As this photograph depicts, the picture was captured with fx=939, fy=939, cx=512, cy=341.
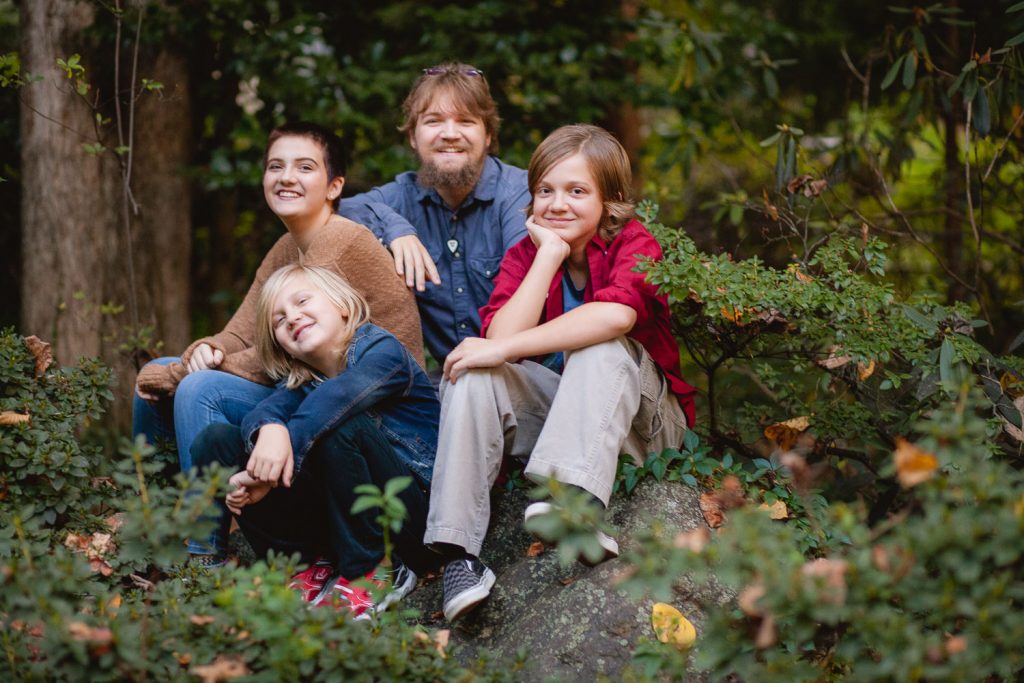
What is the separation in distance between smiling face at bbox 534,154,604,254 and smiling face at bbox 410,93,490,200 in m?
0.61

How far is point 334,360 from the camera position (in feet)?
9.82

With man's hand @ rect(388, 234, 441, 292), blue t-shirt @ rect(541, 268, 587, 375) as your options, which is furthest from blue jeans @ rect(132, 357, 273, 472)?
blue t-shirt @ rect(541, 268, 587, 375)

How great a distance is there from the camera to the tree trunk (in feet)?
14.3

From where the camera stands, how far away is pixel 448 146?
3.62 meters

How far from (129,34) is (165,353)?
1.58 m

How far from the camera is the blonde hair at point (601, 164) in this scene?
10.1 feet

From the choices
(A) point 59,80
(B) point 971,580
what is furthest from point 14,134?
(B) point 971,580

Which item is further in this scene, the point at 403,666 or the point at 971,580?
the point at 403,666

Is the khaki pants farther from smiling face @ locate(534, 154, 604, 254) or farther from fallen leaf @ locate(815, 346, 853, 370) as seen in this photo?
fallen leaf @ locate(815, 346, 853, 370)

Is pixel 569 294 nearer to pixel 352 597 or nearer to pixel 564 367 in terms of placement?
pixel 564 367

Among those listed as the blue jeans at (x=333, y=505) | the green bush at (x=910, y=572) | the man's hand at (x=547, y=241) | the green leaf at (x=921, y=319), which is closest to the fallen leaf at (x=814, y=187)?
the green leaf at (x=921, y=319)

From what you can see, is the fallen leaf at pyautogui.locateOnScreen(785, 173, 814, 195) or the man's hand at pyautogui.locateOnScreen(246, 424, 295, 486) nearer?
the man's hand at pyautogui.locateOnScreen(246, 424, 295, 486)

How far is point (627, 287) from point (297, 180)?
4.41 feet

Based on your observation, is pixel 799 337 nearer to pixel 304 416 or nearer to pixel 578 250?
pixel 578 250
